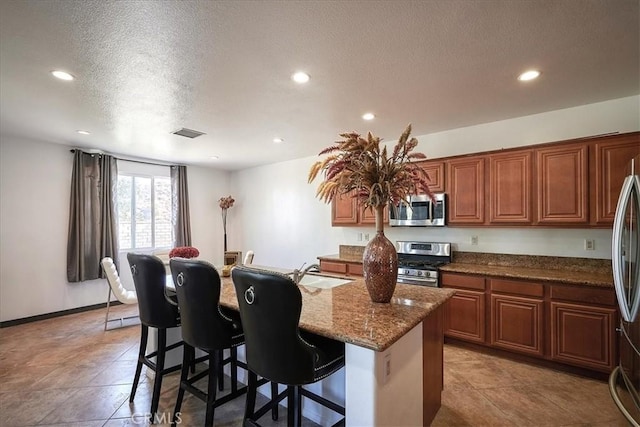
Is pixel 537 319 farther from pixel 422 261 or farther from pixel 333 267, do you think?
pixel 333 267

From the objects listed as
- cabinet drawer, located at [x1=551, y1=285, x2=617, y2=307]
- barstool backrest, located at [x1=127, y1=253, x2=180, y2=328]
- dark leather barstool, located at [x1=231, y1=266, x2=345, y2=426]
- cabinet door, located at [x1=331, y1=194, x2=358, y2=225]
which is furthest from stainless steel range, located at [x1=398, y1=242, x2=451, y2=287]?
barstool backrest, located at [x1=127, y1=253, x2=180, y2=328]

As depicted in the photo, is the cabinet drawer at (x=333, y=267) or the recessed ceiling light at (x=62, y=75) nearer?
the recessed ceiling light at (x=62, y=75)

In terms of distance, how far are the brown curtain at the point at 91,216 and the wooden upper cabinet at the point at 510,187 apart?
5.75m

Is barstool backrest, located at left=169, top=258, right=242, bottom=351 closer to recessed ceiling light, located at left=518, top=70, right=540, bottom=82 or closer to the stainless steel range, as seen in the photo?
the stainless steel range

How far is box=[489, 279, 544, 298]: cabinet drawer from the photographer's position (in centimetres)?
292

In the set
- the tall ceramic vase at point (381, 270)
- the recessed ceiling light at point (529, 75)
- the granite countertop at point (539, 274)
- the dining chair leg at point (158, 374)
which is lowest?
the dining chair leg at point (158, 374)

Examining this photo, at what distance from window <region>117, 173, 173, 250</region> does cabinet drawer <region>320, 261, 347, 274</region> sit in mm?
3414

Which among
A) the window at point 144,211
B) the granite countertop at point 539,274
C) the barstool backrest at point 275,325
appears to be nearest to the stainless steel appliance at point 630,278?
the granite countertop at point 539,274

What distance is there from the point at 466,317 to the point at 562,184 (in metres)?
1.66

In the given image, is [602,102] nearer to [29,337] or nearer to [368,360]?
[368,360]

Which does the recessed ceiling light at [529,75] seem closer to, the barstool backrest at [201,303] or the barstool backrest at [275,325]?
the barstool backrest at [275,325]

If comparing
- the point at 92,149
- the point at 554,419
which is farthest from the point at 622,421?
the point at 92,149

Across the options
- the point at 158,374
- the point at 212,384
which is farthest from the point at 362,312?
the point at 158,374

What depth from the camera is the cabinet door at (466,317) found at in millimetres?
3242
